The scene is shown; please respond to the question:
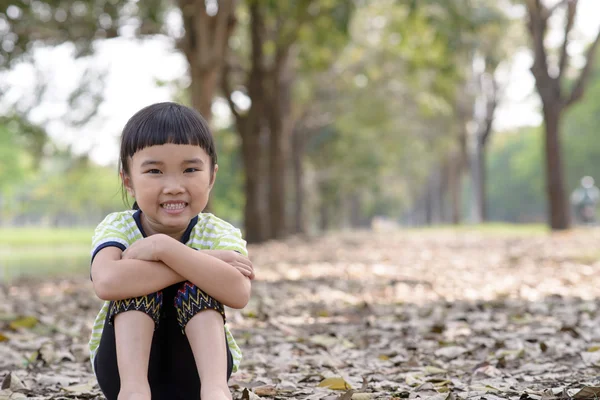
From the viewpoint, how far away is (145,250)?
259cm

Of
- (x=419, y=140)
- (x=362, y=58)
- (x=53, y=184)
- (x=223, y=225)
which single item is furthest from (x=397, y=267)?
(x=53, y=184)

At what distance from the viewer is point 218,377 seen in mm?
2602

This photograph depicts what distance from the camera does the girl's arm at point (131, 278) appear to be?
2.56 metres

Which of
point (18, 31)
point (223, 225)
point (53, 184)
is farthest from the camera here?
point (53, 184)

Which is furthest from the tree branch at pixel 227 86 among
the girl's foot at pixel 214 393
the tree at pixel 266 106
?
the girl's foot at pixel 214 393

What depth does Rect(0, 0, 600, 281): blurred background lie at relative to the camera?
12.9m

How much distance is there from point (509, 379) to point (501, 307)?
307 cm

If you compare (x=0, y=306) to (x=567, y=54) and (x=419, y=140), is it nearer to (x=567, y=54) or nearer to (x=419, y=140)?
(x=567, y=54)

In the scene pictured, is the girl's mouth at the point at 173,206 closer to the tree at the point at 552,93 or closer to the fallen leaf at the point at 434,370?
the fallen leaf at the point at 434,370

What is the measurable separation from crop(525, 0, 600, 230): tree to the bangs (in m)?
17.1

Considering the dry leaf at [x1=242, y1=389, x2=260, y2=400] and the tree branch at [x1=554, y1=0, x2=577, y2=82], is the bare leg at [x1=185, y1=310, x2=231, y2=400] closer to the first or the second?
the dry leaf at [x1=242, y1=389, x2=260, y2=400]

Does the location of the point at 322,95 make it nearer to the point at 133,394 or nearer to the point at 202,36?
the point at 202,36

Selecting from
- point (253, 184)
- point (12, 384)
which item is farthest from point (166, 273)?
point (253, 184)

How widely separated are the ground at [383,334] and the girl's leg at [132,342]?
2.85 feet
